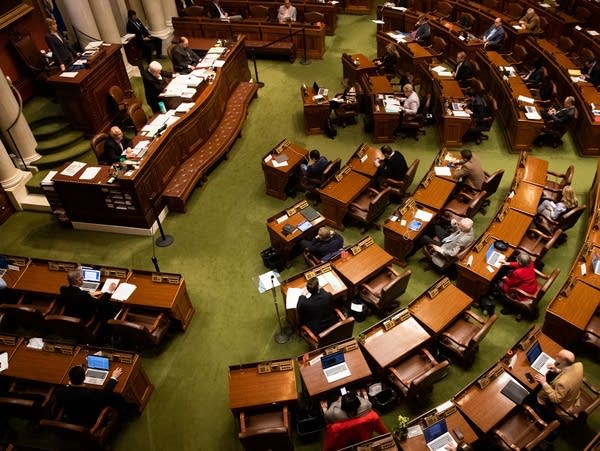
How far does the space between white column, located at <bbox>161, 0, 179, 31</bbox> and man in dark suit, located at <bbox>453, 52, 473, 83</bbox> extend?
354 inches

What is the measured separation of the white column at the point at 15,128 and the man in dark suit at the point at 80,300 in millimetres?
4355

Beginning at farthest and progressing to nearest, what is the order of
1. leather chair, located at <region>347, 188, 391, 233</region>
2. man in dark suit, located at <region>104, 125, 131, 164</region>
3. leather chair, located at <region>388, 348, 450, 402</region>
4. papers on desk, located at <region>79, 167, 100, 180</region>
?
man in dark suit, located at <region>104, 125, 131, 164</region>
papers on desk, located at <region>79, 167, 100, 180</region>
leather chair, located at <region>347, 188, 391, 233</region>
leather chair, located at <region>388, 348, 450, 402</region>

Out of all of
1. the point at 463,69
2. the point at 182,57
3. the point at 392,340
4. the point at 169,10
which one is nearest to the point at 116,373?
the point at 392,340

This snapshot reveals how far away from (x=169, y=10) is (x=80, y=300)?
11540mm

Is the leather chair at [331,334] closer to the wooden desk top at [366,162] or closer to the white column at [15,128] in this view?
the wooden desk top at [366,162]

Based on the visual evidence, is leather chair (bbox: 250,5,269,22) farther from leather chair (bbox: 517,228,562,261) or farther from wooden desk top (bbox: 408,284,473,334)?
wooden desk top (bbox: 408,284,473,334)

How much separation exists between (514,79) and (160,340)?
394 inches

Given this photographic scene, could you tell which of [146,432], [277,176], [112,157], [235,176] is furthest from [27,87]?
[146,432]

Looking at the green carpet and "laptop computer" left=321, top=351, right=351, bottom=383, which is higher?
"laptop computer" left=321, top=351, right=351, bottom=383

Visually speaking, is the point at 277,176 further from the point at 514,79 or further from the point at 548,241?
the point at 514,79

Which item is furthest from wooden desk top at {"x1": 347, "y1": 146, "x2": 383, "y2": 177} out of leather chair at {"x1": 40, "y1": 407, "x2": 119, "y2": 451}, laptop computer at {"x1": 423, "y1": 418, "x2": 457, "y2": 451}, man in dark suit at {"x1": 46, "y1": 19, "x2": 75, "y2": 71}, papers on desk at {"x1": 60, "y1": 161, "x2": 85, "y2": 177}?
man in dark suit at {"x1": 46, "y1": 19, "x2": 75, "y2": 71}

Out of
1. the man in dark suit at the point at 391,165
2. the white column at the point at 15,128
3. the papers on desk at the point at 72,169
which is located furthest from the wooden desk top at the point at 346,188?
the white column at the point at 15,128

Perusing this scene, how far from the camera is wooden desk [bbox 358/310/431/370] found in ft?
21.9

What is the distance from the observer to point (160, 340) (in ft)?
25.2
